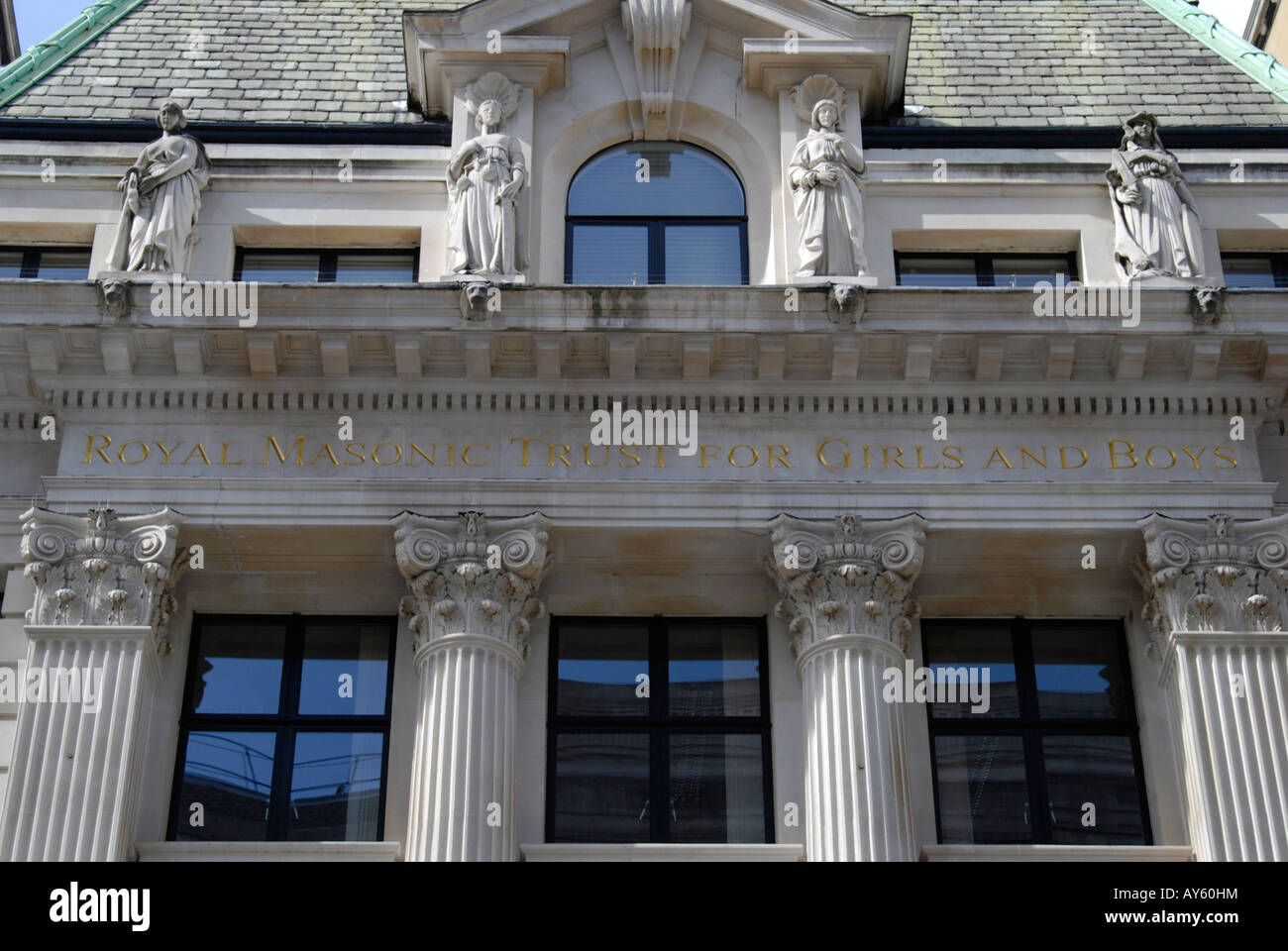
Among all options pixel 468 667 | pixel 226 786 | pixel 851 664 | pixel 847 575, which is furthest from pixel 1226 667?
pixel 226 786

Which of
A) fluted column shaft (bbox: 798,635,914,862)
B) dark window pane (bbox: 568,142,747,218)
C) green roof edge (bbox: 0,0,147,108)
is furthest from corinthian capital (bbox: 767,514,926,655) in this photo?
green roof edge (bbox: 0,0,147,108)

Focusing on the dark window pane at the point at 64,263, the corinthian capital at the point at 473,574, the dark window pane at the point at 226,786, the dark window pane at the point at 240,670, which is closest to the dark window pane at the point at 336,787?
Answer: the dark window pane at the point at 226,786

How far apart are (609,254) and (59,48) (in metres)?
9.56

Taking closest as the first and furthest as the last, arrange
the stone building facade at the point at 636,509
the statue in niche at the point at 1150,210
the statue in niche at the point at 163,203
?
the stone building facade at the point at 636,509 < the statue in niche at the point at 163,203 < the statue in niche at the point at 1150,210

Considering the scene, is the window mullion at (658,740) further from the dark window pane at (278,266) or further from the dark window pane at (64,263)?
the dark window pane at (64,263)

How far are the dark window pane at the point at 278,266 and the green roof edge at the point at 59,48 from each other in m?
5.36

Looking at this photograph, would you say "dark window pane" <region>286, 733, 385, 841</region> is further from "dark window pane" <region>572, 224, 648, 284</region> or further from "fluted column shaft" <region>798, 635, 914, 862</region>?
"dark window pane" <region>572, 224, 648, 284</region>

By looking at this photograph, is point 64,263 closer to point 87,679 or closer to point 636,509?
point 87,679

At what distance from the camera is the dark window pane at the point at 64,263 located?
93.2ft

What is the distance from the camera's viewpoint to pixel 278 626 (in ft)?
85.0

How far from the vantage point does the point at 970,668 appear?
25.8 meters

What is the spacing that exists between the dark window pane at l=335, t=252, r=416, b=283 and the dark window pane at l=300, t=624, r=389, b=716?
191 inches

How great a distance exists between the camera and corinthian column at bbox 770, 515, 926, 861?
76.2 feet
